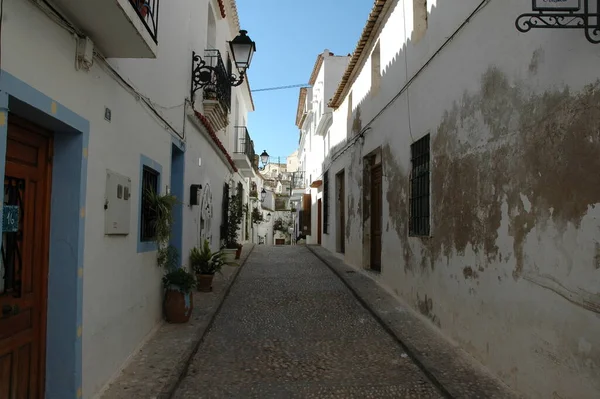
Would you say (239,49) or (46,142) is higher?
(239,49)

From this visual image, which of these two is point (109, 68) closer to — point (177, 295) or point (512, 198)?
point (177, 295)

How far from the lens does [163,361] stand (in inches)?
179

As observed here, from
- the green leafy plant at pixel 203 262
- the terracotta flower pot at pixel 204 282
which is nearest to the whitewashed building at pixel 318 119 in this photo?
the green leafy plant at pixel 203 262

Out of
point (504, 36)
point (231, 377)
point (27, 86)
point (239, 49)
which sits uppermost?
point (239, 49)

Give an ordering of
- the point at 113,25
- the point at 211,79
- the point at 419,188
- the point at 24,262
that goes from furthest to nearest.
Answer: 1. the point at 211,79
2. the point at 419,188
3. the point at 113,25
4. the point at 24,262

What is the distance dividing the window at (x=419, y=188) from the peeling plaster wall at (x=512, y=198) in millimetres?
192

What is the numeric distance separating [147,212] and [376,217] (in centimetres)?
615

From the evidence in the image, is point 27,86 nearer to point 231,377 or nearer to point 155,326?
point 231,377

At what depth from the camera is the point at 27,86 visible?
2578 millimetres

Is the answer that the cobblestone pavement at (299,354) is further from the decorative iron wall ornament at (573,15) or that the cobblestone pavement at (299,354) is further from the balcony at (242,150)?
the balcony at (242,150)

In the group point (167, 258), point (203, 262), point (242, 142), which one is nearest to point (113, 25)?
point (167, 258)

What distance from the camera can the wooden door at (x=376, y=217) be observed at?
400 inches

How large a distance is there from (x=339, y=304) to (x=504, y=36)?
4.61 meters

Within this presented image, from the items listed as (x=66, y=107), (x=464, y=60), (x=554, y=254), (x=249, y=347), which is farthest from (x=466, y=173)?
(x=66, y=107)
